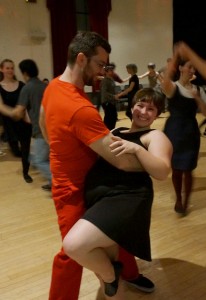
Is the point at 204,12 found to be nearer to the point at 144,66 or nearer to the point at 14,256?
the point at 144,66

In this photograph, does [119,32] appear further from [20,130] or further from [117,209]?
[117,209]

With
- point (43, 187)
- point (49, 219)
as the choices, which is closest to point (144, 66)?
point (43, 187)

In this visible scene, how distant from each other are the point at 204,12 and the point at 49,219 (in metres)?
9.89

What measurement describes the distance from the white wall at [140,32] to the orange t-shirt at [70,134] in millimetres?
9527

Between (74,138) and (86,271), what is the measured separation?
44.7 inches

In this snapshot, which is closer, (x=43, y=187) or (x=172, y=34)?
(x=43, y=187)

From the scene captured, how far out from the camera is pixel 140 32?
11.4 m

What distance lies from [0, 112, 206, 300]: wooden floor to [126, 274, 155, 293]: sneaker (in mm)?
29

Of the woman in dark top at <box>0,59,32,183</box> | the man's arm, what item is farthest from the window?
the man's arm

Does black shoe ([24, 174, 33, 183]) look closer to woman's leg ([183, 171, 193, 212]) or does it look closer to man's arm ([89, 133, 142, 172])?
woman's leg ([183, 171, 193, 212])

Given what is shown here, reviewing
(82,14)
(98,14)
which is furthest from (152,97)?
(82,14)

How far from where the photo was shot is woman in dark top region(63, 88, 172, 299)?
1484 mm

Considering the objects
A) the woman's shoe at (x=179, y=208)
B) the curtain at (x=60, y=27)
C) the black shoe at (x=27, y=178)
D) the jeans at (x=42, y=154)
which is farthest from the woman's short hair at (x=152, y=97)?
the curtain at (x=60, y=27)

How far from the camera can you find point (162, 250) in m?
2.53
